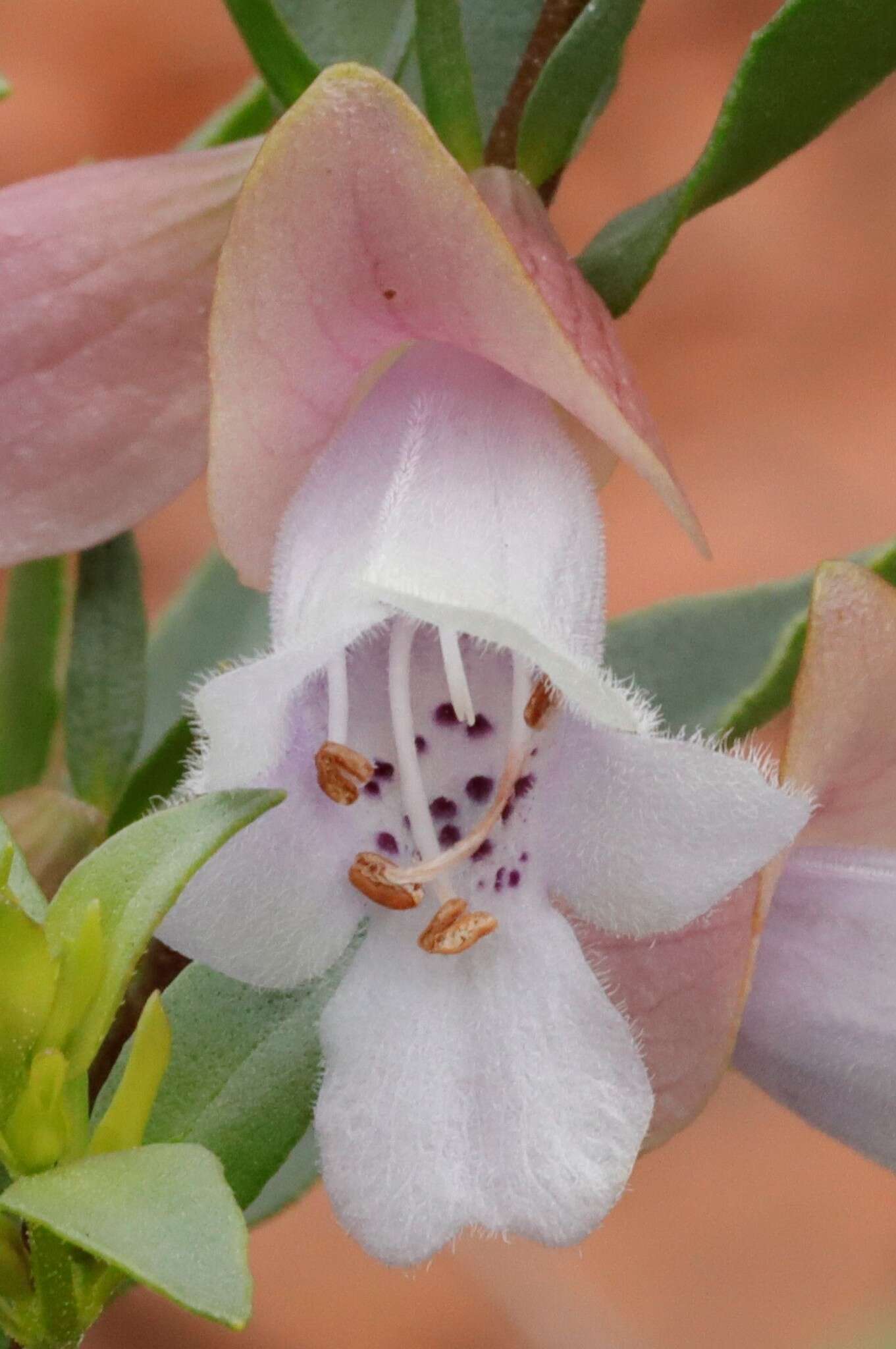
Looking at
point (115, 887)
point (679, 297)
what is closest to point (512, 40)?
point (115, 887)

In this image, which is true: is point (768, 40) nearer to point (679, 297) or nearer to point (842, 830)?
point (842, 830)

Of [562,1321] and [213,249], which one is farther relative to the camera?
[562,1321]

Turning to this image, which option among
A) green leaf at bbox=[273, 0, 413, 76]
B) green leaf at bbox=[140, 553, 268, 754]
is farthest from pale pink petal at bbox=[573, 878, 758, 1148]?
green leaf at bbox=[140, 553, 268, 754]

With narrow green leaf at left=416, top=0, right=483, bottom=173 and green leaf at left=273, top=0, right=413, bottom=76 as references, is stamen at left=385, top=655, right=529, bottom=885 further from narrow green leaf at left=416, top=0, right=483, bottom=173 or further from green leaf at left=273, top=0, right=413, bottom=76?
green leaf at left=273, top=0, right=413, bottom=76

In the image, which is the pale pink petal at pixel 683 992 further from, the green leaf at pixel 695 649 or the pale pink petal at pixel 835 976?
the green leaf at pixel 695 649

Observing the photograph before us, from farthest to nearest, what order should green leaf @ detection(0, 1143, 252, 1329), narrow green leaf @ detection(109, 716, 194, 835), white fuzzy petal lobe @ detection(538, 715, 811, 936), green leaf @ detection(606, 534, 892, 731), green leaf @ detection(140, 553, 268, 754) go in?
1. green leaf @ detection(140, 553, 268, 754)
2. green leaf @ detection(606, 534, 892, 731)
3. narrow green leaf @ detection(109, 716, 194, 835)
4. white fuzzy petal lobe @ detection(538, 715, 811, 936)
5. green leaf @ detection(0, 1143, 252, 1329)
